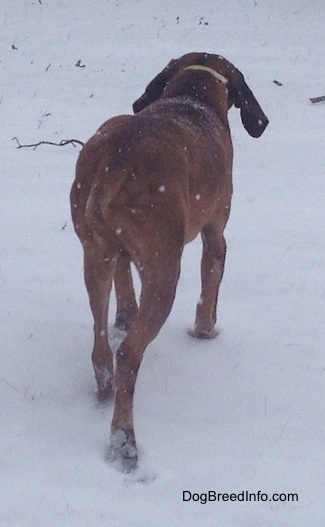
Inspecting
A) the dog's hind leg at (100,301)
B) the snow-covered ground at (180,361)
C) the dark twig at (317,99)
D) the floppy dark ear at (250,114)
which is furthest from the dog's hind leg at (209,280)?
the dark twig at (317,99)

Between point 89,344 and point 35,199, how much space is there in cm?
228

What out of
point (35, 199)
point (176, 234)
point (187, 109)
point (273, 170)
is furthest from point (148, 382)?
point (273, 170)

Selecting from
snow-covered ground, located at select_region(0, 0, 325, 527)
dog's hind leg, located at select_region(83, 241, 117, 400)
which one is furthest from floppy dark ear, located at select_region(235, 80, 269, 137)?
dog's hind leg, located at select_region(83, 241, 117, 400)

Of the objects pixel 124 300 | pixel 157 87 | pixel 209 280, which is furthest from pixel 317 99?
pixel 124 300

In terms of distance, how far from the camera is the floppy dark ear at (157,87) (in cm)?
454

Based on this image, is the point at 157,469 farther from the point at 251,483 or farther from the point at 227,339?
the point at 227,339

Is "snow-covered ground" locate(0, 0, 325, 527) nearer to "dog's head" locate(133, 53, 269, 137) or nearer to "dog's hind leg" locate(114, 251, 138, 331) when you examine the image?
"dog's hind leg" locate(114, 251, 138, 331)

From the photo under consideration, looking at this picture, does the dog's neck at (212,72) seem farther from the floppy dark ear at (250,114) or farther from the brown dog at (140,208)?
the brown dog at (140,208)

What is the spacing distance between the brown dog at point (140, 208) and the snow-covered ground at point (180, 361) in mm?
226

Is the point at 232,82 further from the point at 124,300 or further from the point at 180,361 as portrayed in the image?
the point at 180,361

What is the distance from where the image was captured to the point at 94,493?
309 cm

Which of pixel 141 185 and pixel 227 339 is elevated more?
pixel 141 185

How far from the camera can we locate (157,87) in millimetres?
4570

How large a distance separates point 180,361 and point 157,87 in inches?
61.1
